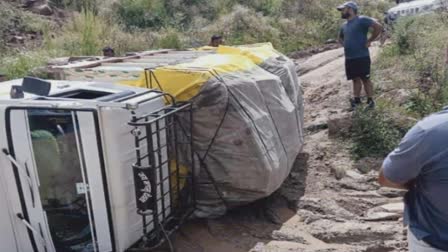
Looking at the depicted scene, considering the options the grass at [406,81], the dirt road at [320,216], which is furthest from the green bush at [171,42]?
the dirt road at [320,216]

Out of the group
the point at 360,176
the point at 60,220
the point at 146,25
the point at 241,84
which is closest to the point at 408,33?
the point at 360,176

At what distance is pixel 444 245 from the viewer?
8.14 ft

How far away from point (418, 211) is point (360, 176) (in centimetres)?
354

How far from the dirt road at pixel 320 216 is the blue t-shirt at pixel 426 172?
6.49ft

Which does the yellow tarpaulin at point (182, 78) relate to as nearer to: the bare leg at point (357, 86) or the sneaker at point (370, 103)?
the sneaker at point (370, 103)

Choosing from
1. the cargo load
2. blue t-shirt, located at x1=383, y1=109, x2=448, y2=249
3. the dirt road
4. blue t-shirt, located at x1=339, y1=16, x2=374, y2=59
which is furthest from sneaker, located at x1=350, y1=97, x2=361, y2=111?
blue t-shirt, located at x1=383, y1=109, x2=448, y2=249

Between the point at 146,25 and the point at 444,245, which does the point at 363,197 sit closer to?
the point at 444,245

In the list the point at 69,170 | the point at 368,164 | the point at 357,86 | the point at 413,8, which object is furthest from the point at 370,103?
the point at 413,8

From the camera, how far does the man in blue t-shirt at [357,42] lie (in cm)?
744

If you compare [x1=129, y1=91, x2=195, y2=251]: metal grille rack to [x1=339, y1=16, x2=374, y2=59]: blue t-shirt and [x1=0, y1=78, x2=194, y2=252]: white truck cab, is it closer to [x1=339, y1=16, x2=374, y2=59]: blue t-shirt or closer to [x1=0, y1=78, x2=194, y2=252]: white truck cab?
[x1=0, y1=78, x2=194, y2=252]: white truck cab

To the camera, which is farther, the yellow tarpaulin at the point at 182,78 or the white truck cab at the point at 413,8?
the white truck cab at the point at 413,8

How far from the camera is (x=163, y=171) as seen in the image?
4.23 m

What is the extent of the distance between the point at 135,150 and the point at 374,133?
369 centimetres

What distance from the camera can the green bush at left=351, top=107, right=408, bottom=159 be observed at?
6586mm
